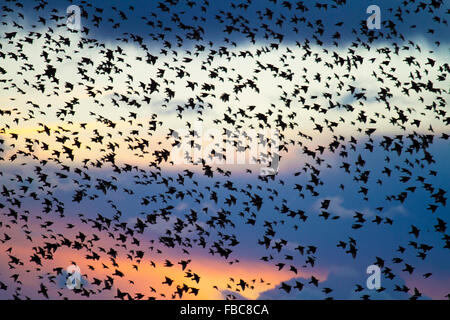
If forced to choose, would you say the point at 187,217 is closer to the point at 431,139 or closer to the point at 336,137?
the point at 336,137

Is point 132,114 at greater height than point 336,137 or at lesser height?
greater

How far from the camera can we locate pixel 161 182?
108 feet

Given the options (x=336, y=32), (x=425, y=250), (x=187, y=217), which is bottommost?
(x=425, y=250)

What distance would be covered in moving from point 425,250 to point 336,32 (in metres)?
13.5

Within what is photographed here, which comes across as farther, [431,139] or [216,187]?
[216,187]

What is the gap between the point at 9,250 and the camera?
2884 centimetres
